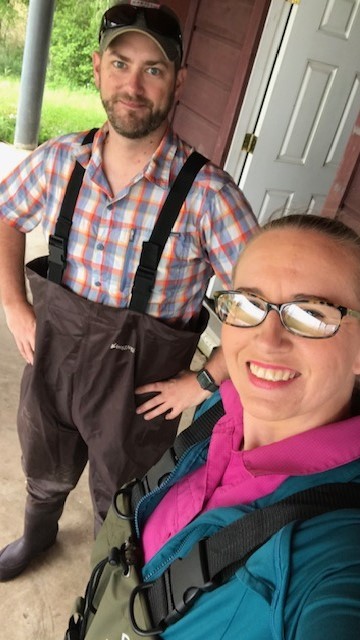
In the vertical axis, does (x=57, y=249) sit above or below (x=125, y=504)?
above

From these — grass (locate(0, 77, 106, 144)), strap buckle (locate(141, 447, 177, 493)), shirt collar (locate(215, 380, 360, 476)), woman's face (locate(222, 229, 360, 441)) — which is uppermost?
woman's face (locate(222, 229, 360, 441))

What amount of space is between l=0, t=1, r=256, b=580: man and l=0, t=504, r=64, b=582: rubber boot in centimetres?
41

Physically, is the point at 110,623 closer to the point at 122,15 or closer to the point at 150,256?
the point at 150,256

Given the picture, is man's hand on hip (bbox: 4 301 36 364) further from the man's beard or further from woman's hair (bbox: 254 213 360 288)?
woman's hair (bbox: 254 213 360 288)

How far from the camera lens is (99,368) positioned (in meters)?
1.37

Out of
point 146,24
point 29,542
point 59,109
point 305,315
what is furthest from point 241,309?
point 59,109

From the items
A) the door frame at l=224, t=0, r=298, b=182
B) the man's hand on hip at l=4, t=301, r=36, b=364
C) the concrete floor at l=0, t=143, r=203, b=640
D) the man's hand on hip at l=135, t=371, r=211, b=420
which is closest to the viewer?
the man's hand on hip at l=135, t=371, r=211, b=420

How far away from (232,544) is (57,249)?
0.94m

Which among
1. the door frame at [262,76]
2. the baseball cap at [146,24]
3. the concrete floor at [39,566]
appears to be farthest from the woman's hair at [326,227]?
the door frame at [262,76]

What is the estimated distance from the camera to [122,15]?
1.30m

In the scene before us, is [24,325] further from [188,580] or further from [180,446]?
[188,580]

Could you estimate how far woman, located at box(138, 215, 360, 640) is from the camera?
60 centimetres

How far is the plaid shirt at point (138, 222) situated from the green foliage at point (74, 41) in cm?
739

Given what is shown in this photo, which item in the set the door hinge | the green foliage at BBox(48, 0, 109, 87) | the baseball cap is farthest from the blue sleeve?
the green foliage at BBox(48, 0, 109, 87)
